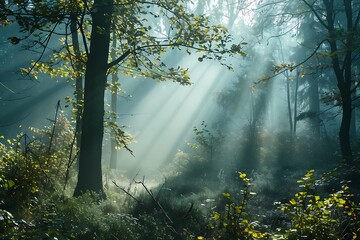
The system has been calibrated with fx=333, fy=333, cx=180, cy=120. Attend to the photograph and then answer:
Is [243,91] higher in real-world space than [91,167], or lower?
higher

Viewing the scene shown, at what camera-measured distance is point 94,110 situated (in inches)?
318

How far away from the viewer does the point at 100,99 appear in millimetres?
8195

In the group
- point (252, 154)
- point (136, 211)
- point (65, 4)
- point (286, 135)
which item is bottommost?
point (136, 211)

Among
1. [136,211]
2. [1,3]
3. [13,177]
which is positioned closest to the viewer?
[1,3]

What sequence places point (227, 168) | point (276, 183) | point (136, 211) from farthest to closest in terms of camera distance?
1. point (227, 168)
2. point (276, 183)
3. point (136, 211)

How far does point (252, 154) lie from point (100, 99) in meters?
17.5

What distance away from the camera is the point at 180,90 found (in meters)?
62.5

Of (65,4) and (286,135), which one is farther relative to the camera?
(286,135)

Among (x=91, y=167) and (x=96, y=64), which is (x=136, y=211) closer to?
(x=91, y=167)

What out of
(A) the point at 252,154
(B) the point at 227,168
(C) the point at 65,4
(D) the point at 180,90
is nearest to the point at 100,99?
(C) the point at 65,4

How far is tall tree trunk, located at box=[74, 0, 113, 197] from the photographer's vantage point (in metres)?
7.98

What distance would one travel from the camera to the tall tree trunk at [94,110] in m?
7.98

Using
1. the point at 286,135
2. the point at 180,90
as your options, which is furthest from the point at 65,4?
the point at 180,90

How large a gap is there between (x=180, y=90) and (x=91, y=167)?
54.9 m
